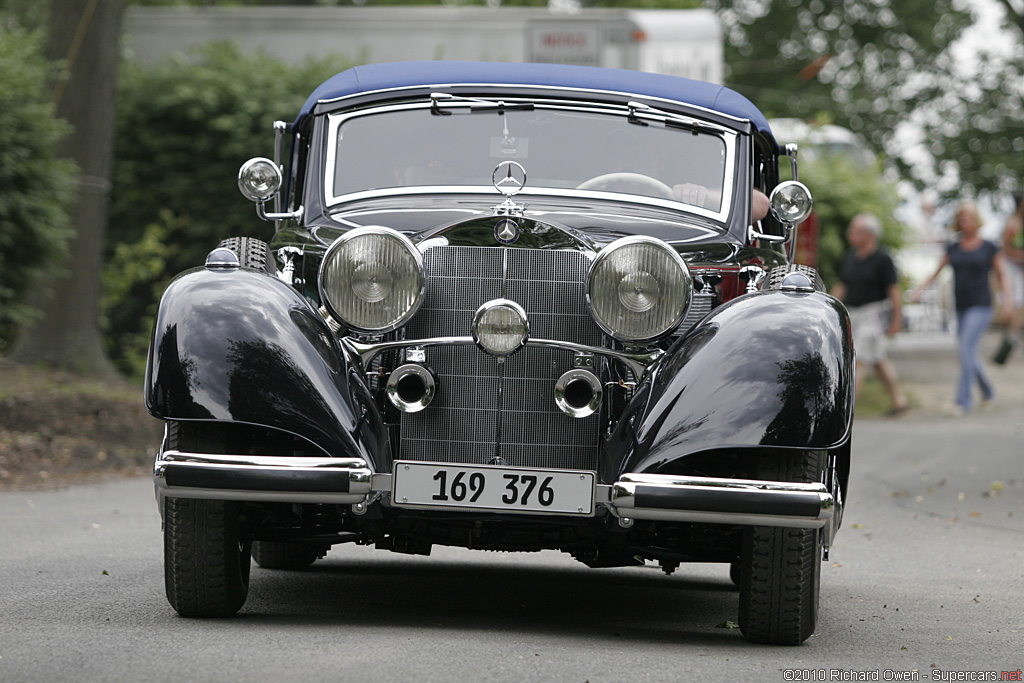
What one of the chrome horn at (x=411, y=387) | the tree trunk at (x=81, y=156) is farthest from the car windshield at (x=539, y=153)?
the tree trunk at (x=81, y=156)

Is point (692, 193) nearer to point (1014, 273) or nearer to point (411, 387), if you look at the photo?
point (411, 387)

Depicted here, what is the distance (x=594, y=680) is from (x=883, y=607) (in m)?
2.16

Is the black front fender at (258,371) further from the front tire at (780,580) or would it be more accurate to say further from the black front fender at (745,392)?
the front tire at (780,580)

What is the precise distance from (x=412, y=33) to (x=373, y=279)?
41.6 feet

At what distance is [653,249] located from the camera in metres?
4.62

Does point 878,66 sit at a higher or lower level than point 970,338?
higher

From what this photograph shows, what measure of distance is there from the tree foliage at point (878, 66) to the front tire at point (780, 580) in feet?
74.5

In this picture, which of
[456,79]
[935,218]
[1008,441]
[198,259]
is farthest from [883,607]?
[935,218]

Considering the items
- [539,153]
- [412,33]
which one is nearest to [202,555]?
[539,153]

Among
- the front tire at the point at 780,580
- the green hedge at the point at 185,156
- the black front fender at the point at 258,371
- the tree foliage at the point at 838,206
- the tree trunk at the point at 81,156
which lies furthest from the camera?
the tree foliage at the point at 838,206

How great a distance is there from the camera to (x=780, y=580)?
15.1 feet

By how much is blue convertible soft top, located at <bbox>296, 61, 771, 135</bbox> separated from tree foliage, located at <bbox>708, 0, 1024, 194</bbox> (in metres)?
21.2

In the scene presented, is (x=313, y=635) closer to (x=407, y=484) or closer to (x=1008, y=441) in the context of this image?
(x=407, y=484)

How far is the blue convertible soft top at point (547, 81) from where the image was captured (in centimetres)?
591
